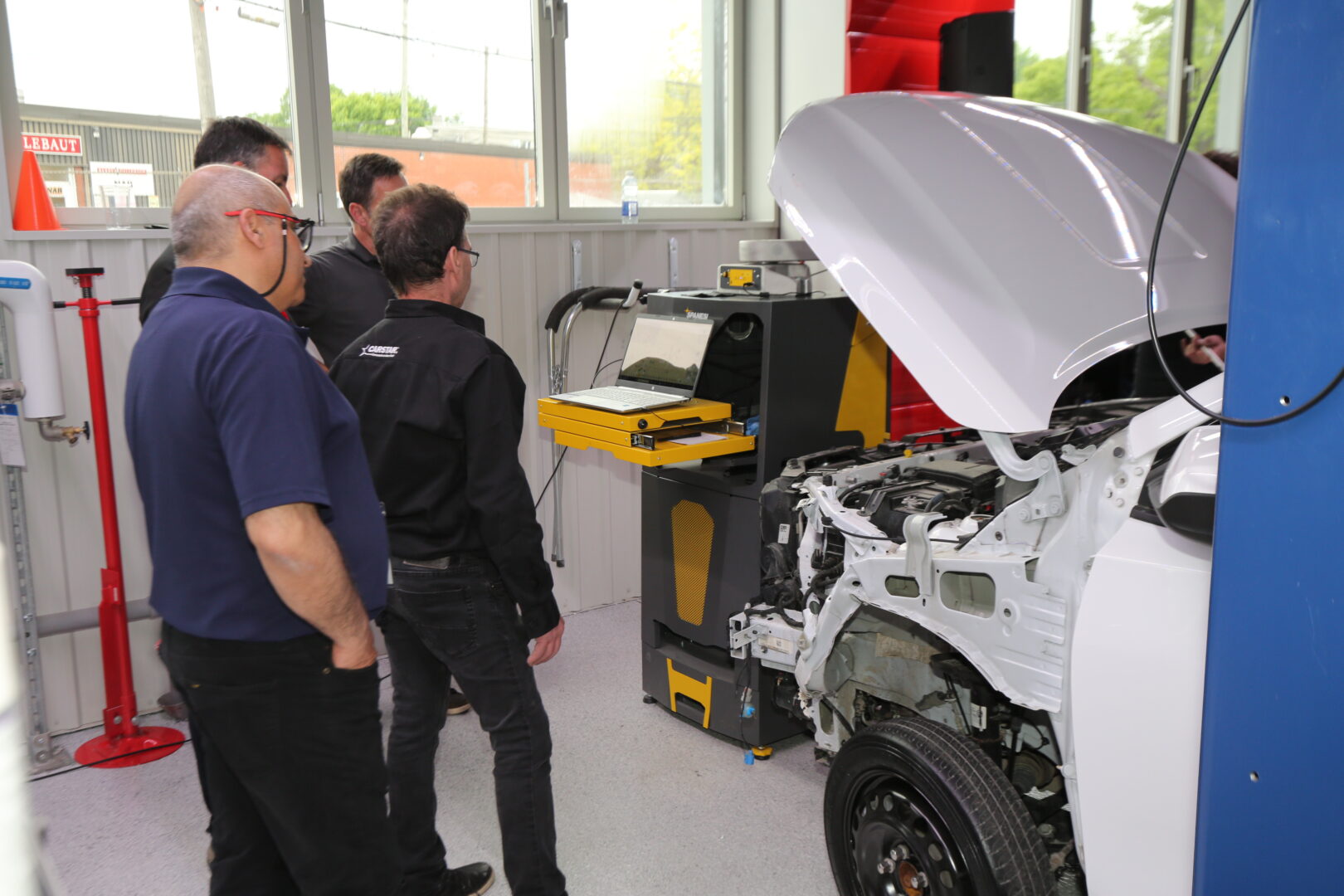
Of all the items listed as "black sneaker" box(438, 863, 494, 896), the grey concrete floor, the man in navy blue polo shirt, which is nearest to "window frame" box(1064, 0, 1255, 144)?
the grey concrete floor

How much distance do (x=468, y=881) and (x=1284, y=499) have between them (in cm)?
214

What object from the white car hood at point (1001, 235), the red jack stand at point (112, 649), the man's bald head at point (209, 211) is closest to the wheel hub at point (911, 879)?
the white car hood at point (1001, 235)

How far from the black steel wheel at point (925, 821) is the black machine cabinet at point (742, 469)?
2.40ft

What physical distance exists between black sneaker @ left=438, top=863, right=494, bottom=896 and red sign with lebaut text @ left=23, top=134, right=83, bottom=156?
2794 millimetres

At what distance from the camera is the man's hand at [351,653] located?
69.9 inches

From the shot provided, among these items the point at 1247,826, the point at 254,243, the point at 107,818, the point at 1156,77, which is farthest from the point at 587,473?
the point at 1156,77

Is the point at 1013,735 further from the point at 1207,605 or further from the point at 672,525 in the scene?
the point at 672,525

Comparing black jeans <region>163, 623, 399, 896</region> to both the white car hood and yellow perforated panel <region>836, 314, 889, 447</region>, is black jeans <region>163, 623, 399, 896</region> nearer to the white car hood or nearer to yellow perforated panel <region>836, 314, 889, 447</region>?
the white car hood

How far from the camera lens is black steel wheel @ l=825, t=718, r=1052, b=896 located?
2.10 m

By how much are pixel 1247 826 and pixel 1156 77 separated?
692cm

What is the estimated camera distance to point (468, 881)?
2.71m

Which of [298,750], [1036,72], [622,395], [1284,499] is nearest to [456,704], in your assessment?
[622,395]

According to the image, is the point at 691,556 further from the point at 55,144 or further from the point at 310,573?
the point at 55,144

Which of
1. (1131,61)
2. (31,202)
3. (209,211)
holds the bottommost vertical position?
(209,211)
